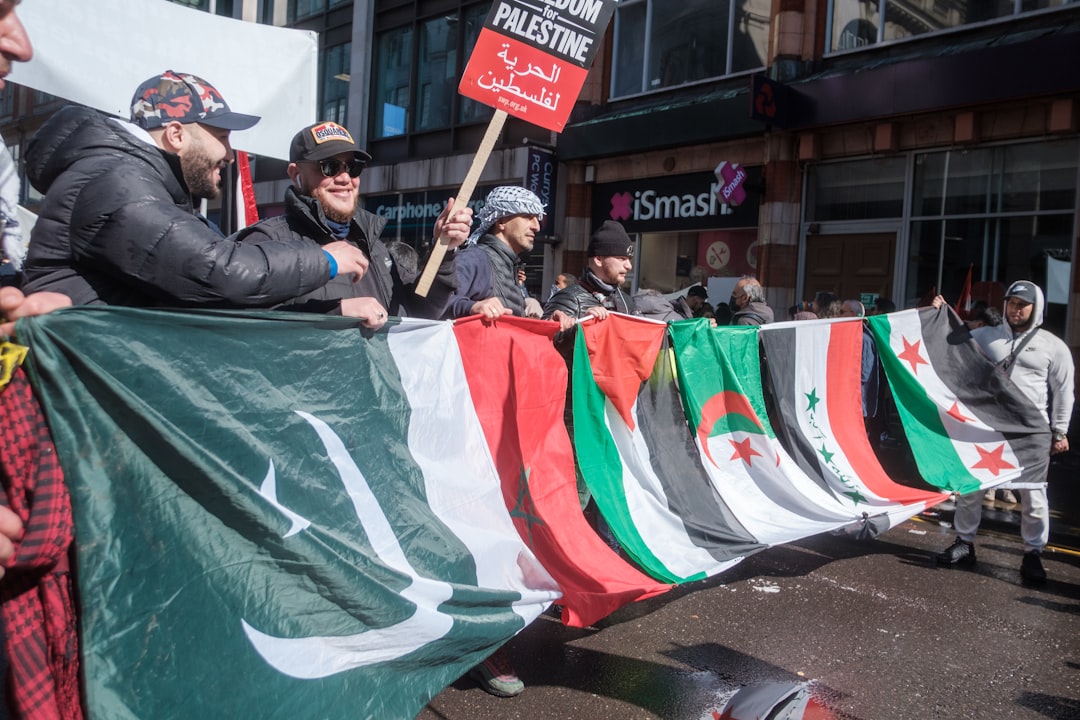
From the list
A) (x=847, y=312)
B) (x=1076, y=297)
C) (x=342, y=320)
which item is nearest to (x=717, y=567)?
(x=342, y=320)

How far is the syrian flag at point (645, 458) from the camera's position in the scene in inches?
171

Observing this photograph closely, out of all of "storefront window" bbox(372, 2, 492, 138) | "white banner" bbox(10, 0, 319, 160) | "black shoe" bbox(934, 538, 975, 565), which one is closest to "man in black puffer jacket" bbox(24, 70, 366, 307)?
"white banner" bbox(10, 0, 319, 160)

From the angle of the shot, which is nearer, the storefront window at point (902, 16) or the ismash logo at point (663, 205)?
the storefront window at point (902, 16)

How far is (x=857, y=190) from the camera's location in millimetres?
12625

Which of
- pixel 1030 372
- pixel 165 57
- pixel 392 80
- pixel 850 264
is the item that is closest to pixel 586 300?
pixel 165 57

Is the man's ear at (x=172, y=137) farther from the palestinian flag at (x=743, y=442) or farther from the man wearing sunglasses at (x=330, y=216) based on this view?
the palestinian flag at (x=743, y=442)

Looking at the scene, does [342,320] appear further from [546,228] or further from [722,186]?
[546,228]

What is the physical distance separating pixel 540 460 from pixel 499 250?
1212 mm

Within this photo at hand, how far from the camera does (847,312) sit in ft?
30.7

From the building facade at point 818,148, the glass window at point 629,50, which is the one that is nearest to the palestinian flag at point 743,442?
the building facade at point 818,148

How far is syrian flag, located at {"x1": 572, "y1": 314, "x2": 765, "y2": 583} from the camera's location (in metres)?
4.35

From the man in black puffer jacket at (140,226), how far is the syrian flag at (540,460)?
129cm

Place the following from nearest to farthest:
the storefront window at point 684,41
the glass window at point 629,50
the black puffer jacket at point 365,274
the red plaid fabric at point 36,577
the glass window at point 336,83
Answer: the red plaid fabric at point 36,577
the black puffer jacket at point 365,274
the storefront window at point 684,41
the glass window at point 629,50
the glass window at point 336,83

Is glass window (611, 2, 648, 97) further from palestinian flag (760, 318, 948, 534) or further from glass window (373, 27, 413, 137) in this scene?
palestinian flag (760, 318, 948, 534)
